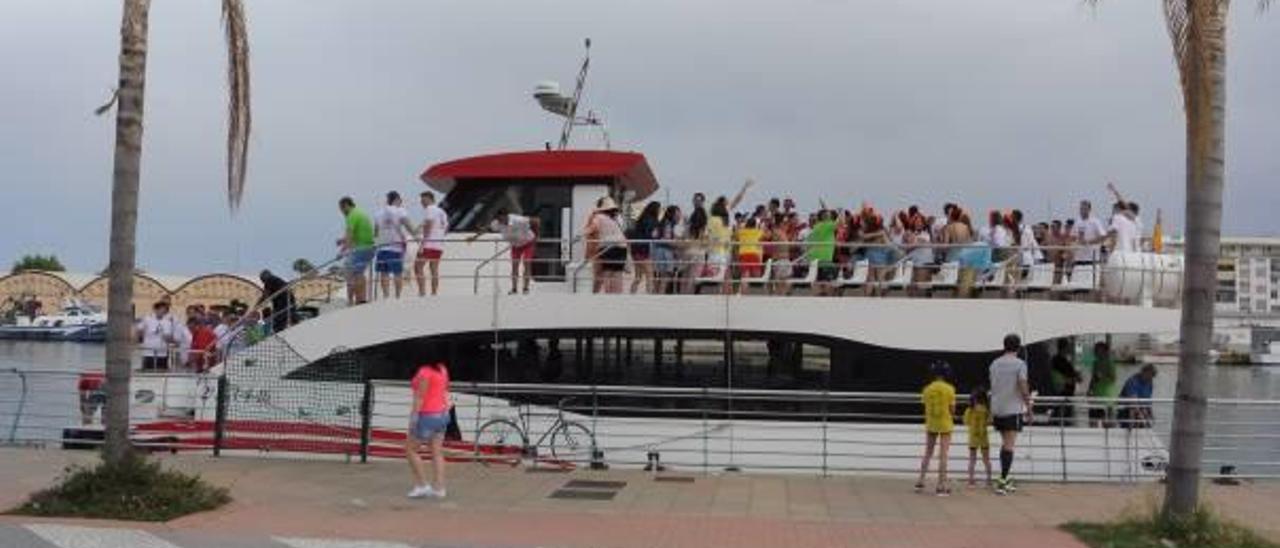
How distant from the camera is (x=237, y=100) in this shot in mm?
11367

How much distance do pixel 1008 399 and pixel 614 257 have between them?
17.8ft

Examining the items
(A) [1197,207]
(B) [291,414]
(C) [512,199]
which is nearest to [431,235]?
(C) [512,199]

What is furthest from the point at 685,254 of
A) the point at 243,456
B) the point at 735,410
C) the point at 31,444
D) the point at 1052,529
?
the point at 31,444

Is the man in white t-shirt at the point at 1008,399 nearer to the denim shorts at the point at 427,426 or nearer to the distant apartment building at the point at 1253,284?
the denim shorts at the point at 427,426

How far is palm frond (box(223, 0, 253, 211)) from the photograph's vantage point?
1126 centimetres

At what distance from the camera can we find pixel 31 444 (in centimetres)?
1541

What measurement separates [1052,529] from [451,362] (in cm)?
801

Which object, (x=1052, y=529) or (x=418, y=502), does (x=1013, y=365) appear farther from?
(x=418, y=502)

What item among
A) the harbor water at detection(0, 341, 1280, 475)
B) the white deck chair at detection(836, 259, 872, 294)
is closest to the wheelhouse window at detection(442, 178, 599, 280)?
the white deck chair at detection(836, 259, 872, 294)

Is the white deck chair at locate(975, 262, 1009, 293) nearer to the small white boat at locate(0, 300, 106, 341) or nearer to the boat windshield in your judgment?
the boat windshield

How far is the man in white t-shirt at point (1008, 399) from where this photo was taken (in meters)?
12.9

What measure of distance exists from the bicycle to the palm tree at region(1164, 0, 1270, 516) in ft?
21.8

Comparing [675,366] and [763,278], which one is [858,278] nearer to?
[763,278]

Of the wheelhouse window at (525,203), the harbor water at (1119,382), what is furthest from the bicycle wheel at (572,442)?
the harbor water at (1119,382)
